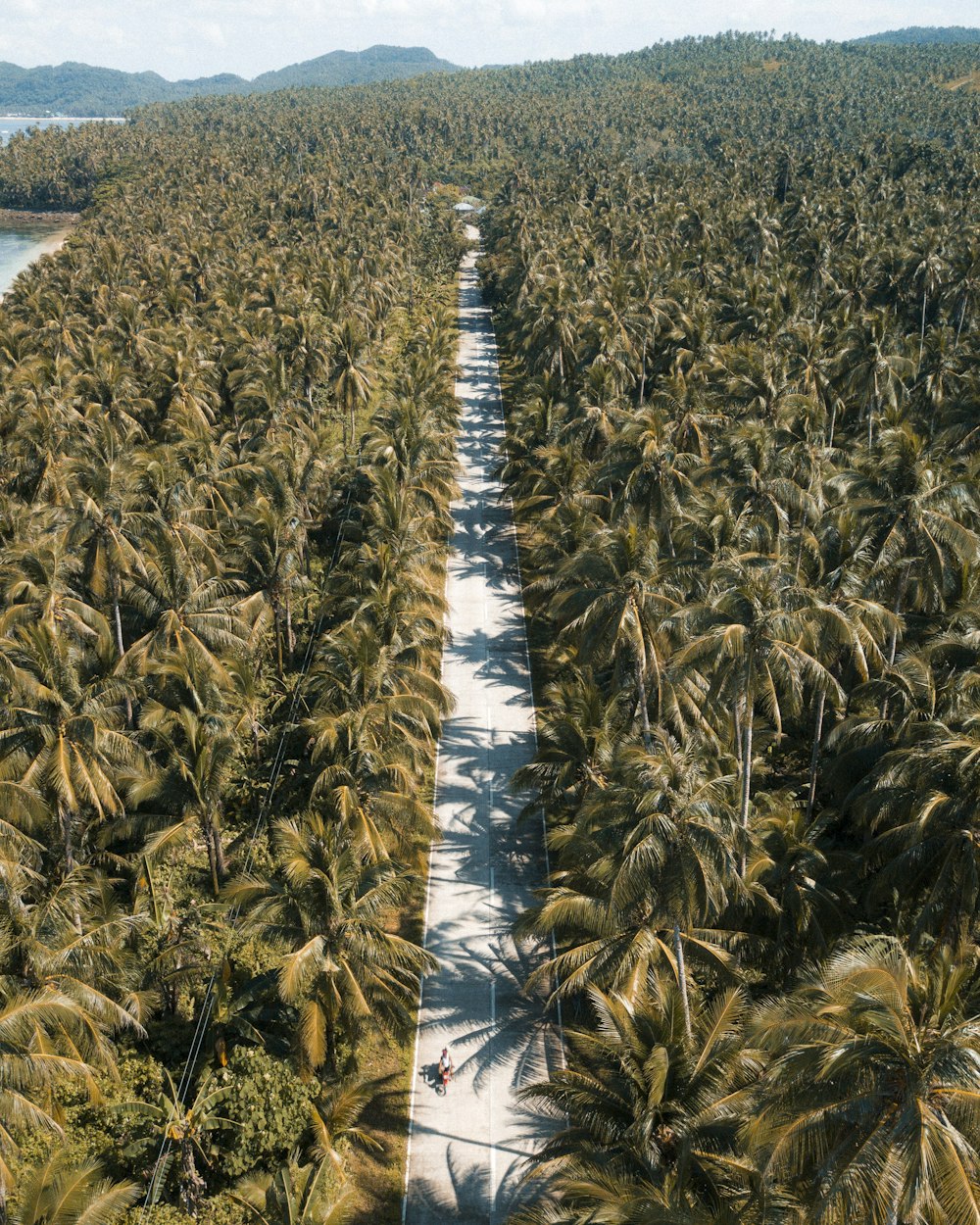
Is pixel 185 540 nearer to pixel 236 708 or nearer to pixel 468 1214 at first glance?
pixel 236 708

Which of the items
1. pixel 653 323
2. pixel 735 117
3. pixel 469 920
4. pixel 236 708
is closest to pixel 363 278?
pixel 653 323

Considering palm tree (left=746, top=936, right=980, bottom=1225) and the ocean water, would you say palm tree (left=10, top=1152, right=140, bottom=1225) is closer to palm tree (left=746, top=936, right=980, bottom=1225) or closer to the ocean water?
palm tree (left=746, top=936, right=980, bottom=1225)

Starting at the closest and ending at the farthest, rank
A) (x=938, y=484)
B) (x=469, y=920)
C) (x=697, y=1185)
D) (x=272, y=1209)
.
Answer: (x=697, y=1185)
(x=272, y=1209)
(x=469, y=920)
(x=938, y=484)

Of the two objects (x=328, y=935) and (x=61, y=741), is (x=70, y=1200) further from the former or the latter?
(x=61, y=741)

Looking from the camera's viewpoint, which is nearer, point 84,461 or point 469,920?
point 469,920

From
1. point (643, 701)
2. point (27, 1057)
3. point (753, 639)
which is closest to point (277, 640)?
point (643, 701)

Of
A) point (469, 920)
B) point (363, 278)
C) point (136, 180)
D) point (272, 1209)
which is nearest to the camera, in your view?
point (272, 1209)

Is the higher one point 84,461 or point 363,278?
point 363,278
